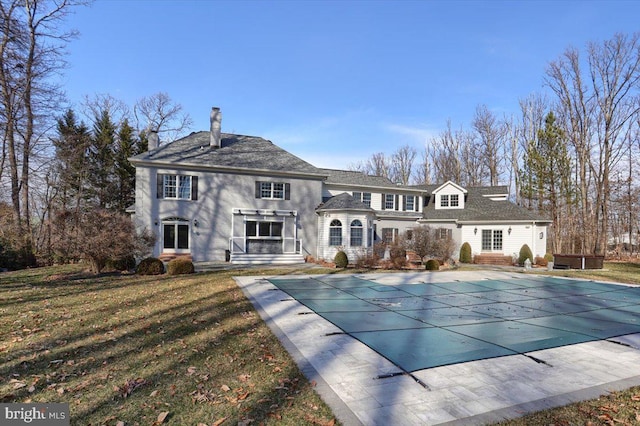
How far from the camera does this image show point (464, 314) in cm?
784

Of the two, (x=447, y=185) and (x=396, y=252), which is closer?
(x=396, y=252)

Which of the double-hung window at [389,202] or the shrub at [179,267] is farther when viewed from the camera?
the double-hung window at [389,202]

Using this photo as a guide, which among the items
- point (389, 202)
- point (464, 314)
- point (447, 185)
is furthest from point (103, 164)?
point (464, 314)

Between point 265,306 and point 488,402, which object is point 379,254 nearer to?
point 265,306

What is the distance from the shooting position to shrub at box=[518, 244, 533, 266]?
21.8m

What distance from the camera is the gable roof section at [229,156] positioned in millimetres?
18922

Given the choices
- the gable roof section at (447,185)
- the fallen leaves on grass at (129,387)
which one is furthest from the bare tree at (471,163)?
the fallen leaves on grass at (129,387)

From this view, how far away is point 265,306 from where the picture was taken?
834cm

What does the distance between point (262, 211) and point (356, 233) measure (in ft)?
19.2

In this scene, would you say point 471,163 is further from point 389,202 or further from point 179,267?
point 179,267

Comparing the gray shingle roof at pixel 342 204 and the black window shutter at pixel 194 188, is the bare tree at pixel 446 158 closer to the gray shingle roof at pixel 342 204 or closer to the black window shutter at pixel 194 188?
the gray shingle roof at pixel 342 204

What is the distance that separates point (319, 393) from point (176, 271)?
1138 centimetres

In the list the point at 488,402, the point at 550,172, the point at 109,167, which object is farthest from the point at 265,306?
the point at 550,172

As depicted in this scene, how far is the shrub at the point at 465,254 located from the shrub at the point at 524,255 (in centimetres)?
295
